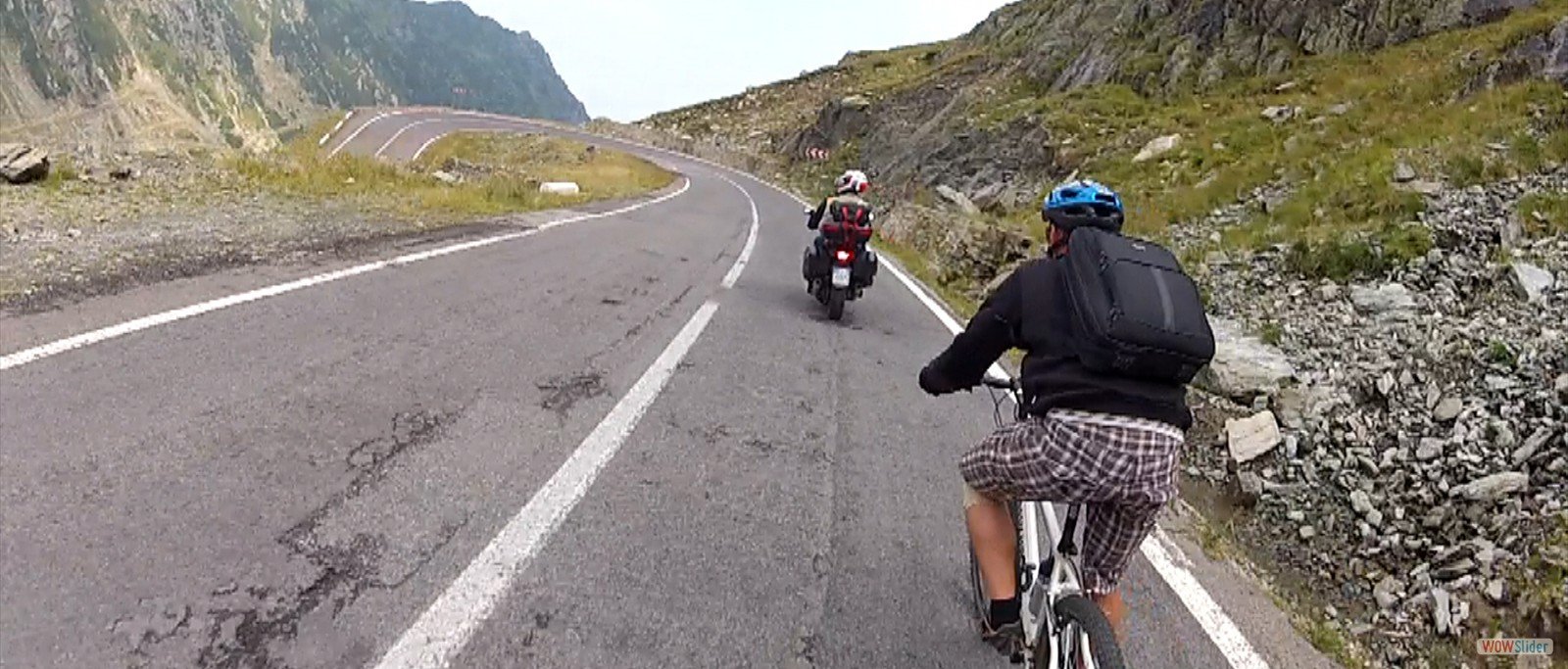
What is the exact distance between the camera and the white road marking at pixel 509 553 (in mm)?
2977

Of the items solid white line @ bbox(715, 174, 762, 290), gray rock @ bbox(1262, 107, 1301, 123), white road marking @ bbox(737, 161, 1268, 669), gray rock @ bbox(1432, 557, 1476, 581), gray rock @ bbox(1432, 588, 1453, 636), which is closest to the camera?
white road marking @ bbox(737, 161, 1268, 669)

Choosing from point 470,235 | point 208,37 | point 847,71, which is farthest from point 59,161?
point 208,37

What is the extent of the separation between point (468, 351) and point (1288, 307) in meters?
7.88

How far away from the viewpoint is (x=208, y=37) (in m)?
183

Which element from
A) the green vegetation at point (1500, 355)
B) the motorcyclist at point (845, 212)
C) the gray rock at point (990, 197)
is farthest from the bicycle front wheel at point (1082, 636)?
the gray rock at point (990, 197)

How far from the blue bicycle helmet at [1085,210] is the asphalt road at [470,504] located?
67.9 inches

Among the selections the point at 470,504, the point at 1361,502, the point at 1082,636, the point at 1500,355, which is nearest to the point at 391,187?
the point at 470,504

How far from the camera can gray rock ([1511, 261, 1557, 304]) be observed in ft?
24.2

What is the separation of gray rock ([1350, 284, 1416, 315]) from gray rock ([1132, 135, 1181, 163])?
15.5m

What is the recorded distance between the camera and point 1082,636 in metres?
2.62

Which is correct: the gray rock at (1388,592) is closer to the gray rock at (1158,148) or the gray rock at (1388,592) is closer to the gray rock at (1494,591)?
the gray rock at (1494,591)

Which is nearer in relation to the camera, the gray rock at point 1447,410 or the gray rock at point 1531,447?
the gray rock at point 1531,447

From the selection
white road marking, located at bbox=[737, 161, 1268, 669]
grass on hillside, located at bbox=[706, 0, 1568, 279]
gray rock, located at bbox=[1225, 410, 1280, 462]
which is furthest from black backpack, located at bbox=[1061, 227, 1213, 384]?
grass on hillside, located at bbox=[706, 0, 1568, 279]

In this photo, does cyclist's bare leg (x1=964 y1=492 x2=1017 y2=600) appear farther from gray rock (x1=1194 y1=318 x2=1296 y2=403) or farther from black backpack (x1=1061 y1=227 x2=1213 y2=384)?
gray rock (x1=1194 y1=318 x2=1296 y2=403)
